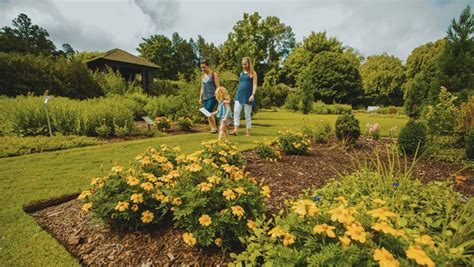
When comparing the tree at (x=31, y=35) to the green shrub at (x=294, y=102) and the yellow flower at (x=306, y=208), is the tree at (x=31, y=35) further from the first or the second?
the yellow flower at (x=306, y=208)

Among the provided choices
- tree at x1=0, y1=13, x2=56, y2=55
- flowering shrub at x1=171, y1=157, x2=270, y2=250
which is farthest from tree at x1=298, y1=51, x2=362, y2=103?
tree at x1=0, y1=13, x2=56, y2=55

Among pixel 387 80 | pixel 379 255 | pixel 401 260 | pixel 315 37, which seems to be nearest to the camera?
pixel 379 255

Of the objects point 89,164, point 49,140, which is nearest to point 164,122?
point 49,140

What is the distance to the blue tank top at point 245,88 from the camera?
6445mm

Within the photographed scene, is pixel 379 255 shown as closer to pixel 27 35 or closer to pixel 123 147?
pixel 123 147

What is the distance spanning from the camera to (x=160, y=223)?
209 cm

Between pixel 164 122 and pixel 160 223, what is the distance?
21.0ft

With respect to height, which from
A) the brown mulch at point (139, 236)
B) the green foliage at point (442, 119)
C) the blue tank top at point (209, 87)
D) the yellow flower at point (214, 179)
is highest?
the blue tank top at point (209, 87)

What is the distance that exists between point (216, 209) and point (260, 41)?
40316mm

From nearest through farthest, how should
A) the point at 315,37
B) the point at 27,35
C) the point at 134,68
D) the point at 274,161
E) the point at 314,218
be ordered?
the point at 314,218
the point at 274,161
the point at 134,68
the point at 315,37
the point at 27,35

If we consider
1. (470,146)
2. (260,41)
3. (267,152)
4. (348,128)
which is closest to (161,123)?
(267,152)

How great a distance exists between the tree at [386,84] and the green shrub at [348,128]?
3346 cm

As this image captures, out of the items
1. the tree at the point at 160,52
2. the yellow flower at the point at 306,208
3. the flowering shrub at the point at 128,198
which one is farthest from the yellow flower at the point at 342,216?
the tree at the point at 160,52

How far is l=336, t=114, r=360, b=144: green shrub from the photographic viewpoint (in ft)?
17.1
